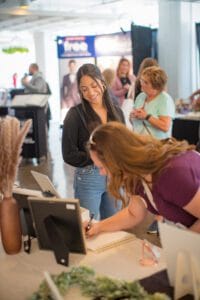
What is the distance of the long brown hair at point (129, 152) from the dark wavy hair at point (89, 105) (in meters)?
0.86

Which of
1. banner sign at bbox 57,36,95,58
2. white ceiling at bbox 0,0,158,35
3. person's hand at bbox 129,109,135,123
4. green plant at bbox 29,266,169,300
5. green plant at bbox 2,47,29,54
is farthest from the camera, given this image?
green plant at bbox 2,47,29,54

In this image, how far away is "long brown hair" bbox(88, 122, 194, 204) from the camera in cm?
151

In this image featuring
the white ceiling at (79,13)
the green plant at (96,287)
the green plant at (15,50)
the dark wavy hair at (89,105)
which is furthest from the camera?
the green plant at (15,50)

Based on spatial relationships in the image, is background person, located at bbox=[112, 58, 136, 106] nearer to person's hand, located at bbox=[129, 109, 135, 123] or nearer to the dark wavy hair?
person's hand, located at bbox=[129, 109, 135, 123]

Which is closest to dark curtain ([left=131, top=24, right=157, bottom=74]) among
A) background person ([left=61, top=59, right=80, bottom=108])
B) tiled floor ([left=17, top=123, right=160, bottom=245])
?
background person ([left=61, top=59, right=80, bottom=108])

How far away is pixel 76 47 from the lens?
31.1ft

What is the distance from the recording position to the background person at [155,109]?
10.8ft

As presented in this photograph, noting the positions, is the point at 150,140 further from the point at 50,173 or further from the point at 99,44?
the point at 99,44

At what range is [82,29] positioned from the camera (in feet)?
46.7

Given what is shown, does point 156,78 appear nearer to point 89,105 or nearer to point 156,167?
point 89,105

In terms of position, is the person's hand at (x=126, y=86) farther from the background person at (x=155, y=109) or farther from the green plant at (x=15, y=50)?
the green plant at (x=15, y=50)

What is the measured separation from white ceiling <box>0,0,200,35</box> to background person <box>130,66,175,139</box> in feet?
19.8

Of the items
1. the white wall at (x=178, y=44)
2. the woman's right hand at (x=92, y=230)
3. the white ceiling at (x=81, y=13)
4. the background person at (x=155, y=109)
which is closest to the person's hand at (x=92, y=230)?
the woman's right hand at (x=92, y=230)

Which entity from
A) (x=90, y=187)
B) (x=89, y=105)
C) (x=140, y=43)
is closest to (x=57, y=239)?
(x=90, y=187)
